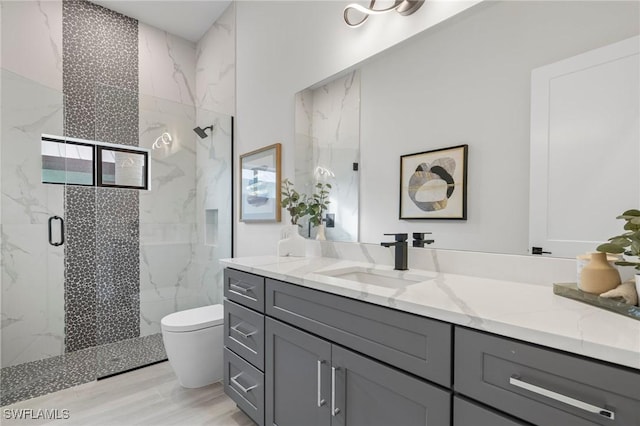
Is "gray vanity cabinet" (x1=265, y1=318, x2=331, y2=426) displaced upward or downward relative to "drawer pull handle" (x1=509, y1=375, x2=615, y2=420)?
downward

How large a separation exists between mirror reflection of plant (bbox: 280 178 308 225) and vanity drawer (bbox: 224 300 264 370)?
0.67 meters

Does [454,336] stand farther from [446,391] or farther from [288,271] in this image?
[288,271]

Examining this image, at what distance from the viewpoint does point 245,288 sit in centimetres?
160

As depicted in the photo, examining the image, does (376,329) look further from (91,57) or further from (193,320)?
(91,57)

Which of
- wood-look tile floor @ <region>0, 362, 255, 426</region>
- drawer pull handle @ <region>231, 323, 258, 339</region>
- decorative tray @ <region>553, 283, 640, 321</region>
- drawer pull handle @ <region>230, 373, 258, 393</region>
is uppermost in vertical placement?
decorative tray @ <region>553, 283, 640, 321</region>

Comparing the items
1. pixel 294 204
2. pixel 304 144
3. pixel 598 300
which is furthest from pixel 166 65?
pixel 598 300

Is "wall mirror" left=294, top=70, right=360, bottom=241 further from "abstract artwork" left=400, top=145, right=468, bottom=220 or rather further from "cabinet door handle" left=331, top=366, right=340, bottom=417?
"cabinet door handle" left=331, top=366, right=340, bottom=417

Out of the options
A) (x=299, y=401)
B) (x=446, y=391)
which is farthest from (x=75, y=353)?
(x=446, y=391)

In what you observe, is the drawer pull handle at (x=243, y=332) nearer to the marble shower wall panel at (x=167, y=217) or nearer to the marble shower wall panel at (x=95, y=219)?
the marble shower wall panel at (x=167, y=217)

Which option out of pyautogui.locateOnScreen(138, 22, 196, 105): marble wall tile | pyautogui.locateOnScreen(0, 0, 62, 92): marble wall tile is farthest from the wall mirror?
pyautogui.locateOnScreen(0, 0, 62, 92): marble wall tile

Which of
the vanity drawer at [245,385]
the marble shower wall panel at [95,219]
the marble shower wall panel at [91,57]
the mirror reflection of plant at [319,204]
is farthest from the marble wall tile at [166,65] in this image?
the vanity drawer at [245,385]

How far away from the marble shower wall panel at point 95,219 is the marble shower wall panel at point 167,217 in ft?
0.28

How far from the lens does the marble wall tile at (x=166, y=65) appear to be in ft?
10.2

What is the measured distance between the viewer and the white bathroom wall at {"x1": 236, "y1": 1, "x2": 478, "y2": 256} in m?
1.60
